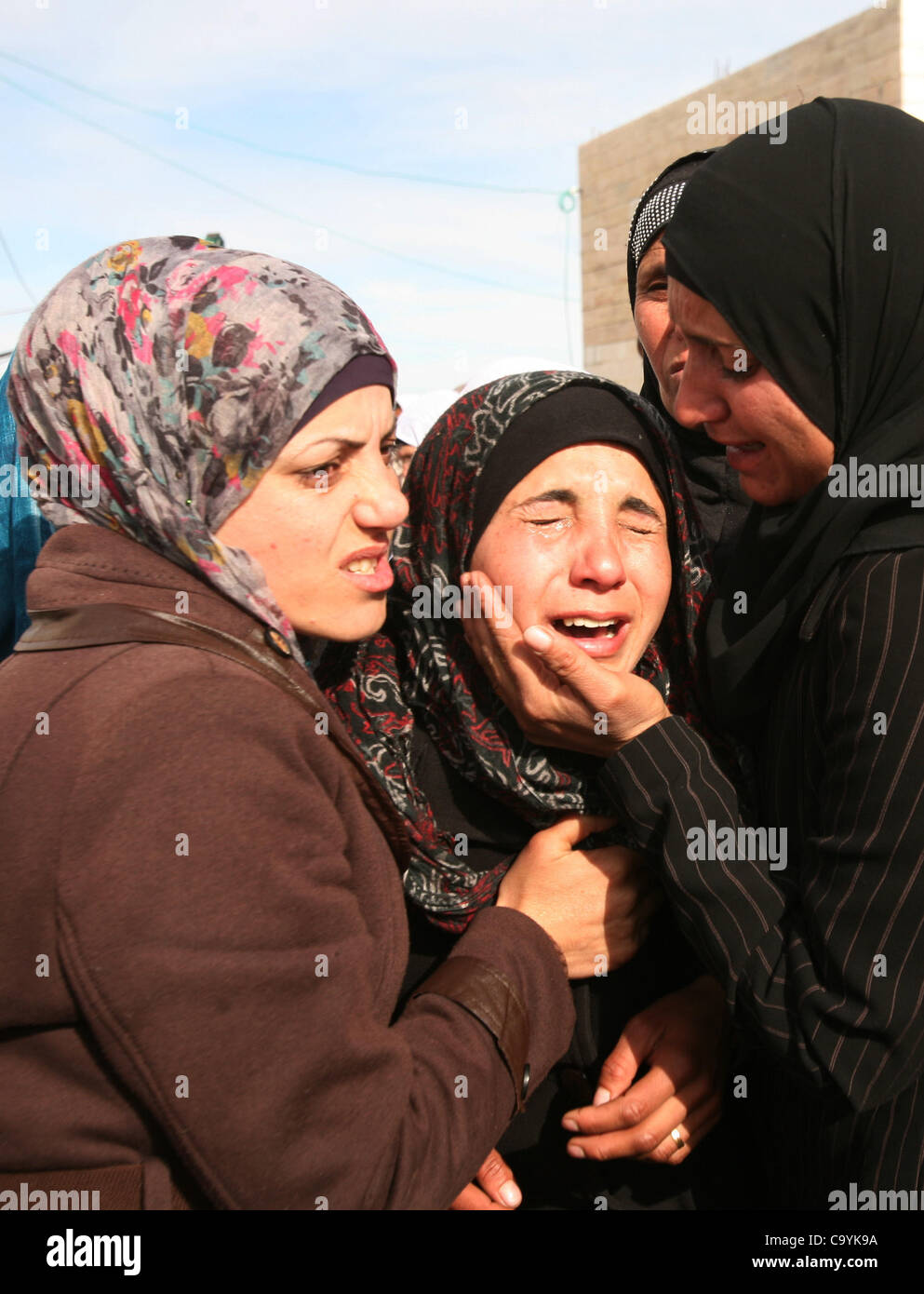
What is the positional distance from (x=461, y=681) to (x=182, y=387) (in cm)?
84

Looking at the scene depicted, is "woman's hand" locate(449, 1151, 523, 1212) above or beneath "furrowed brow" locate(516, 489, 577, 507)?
beneath

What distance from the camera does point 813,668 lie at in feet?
5.53

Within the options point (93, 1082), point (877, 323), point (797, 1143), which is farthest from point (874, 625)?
point (93, 1082)

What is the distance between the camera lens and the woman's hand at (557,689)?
6.14 ft

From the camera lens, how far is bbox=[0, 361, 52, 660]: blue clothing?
2.69 meters

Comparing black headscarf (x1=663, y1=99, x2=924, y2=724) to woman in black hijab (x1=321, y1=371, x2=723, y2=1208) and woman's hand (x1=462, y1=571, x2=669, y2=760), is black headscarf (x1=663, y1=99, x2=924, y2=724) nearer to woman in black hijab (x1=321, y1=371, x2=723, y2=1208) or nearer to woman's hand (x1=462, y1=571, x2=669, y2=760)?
woman's hand (x1=462, y1=571, x2=669, y2=760)

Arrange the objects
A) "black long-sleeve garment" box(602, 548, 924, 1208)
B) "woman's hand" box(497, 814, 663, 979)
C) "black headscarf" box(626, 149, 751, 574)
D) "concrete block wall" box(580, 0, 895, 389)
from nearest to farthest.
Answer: "black long-sleeve garment" box(602, 548, 924, 1208) < "woman's hand" box(497, 814, 663, 979) < "black headscarf" box(626, 149, 751, 574) < "concrete block wall" box(580, 0, 895, 389)

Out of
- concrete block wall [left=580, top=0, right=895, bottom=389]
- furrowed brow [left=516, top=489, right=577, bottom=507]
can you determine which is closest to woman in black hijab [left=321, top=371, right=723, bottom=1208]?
furrowed brow [left=516, top=489, right=577, bottom=507]
